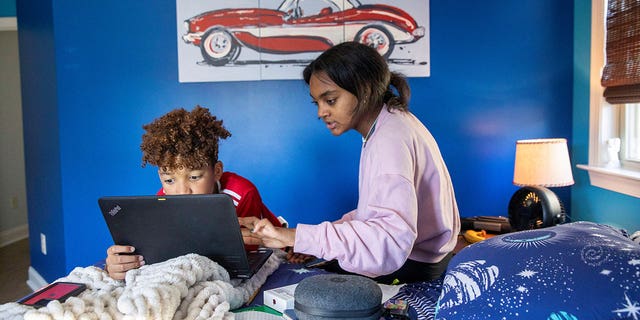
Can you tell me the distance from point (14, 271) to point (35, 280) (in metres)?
0.67

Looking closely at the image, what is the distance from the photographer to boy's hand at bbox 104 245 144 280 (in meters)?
1.43

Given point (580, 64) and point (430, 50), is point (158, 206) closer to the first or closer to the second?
point (430, 50)

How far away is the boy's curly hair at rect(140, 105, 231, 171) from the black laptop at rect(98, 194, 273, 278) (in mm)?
391

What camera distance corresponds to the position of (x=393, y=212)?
4.62 feet

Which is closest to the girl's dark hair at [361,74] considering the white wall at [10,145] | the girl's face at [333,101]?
the girl's face at [333,101]

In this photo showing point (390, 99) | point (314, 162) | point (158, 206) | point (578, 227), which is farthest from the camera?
point (314, 162)

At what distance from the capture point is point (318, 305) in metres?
1.06

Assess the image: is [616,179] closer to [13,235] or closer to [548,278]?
[548,278]

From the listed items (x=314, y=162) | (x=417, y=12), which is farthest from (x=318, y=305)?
(x=417, y=12)

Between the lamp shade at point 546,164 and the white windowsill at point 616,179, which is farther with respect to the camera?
the lamp shade at point 546,164

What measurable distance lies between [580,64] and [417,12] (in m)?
0.98

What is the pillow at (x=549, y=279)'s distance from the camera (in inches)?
37.6

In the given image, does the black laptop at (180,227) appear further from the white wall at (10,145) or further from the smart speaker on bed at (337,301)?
the white wall at (10,145)

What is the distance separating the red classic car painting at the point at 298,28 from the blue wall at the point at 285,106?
180 mm
